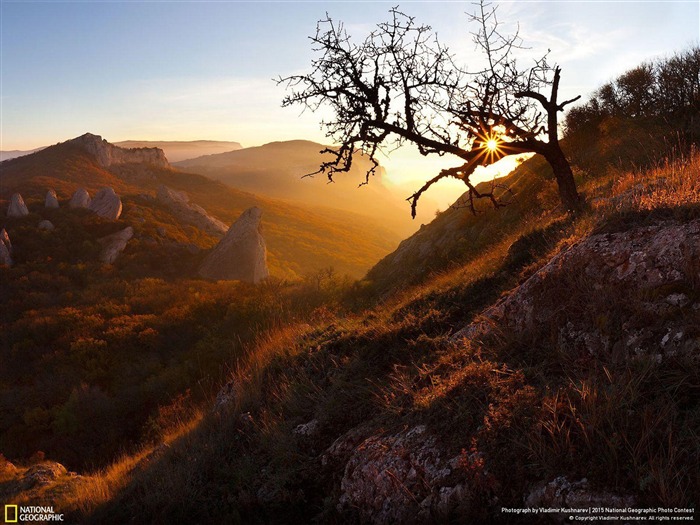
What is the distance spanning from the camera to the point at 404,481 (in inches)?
141

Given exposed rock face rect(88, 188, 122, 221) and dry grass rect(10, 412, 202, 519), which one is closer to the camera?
dry grass rect(10, 412, 202, 519)

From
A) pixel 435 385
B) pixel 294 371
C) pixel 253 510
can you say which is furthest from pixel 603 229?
pixel 253 510

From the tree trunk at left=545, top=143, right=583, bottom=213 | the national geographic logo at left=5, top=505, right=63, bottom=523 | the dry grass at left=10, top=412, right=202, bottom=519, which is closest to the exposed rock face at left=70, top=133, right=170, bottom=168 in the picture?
the dry grass at left=10, top=412, right=202, bottom=519

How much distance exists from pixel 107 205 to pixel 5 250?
1034cm

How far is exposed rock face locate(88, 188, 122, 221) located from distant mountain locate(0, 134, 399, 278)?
1.00m

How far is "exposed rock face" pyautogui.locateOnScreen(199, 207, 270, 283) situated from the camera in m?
35.9

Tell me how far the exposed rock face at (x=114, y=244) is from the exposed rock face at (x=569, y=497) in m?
35.8

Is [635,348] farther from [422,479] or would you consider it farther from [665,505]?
[422,479]

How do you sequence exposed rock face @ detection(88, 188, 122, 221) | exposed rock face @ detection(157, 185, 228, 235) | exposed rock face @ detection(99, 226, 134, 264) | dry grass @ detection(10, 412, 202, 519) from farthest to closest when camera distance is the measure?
exposed rock face @ detection(157, 185, 228, 235), exposed rock face @ detection(88, 188, 122, 221), exposed rock face @ detection(99, 226, 134, 264), dry grass @ detection(10, 412, 202, 519)

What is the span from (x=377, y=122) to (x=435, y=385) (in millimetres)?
6868

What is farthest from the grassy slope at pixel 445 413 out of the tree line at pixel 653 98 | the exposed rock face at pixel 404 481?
the tree line at pixel 653 98

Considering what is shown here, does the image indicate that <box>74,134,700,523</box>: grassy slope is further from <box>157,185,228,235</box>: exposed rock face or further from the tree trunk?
<box>157,185,228,235</box>: exposed rock face

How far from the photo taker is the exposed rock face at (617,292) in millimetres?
3731

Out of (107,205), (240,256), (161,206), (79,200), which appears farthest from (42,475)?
(161,206)
